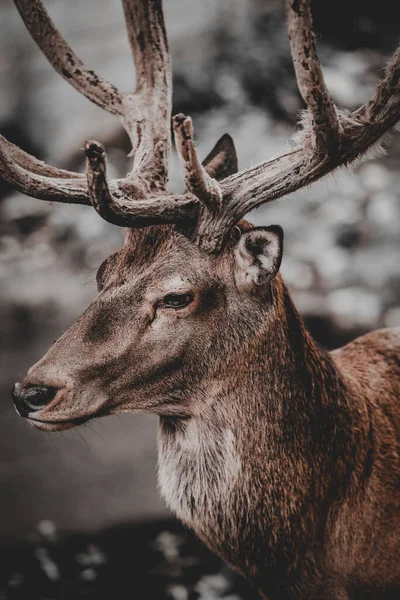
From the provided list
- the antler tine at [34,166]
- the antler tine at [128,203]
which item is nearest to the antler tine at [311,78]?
the antler tine at [128,203]

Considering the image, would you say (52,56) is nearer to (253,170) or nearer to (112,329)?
(253,170)

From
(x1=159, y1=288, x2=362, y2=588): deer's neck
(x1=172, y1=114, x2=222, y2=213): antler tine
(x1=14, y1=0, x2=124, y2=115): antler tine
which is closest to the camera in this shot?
(x1=172, y1=114, x2=222, y2=213): antler tine

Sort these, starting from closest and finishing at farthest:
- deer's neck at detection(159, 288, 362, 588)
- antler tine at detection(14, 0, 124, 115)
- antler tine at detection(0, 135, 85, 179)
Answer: deer's neck at detection(159, 288, 362, 588) < antler tine at detection(0, 135, 85, 179) < antler tine at detection(14, 0, 124, 115)

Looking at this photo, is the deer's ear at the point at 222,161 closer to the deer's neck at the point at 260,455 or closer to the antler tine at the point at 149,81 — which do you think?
the antler tine at the point at 149,81

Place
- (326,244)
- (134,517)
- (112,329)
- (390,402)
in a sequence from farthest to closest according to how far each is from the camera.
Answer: (326,244) → (134,517) → (390,402) → (112,329)

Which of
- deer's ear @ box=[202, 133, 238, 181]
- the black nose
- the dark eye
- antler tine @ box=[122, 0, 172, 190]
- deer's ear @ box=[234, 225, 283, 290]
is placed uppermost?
antler tine @ box=[122, 0, 172, 190]

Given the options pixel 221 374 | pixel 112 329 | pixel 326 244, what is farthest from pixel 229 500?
pixel 326 244

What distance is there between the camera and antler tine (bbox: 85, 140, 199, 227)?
6.42 ft

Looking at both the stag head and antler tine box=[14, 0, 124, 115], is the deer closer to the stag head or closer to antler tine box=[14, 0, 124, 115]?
the stag head

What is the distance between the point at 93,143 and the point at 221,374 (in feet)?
3.16

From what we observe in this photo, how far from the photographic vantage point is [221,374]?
243cm

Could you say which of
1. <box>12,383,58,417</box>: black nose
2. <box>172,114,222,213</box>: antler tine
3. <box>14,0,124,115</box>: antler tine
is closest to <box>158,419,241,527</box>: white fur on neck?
<box>12,383,58,417</box>: black nose

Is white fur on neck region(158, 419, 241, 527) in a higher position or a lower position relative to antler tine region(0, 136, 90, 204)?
lower

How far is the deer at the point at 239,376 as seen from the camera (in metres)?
2.27
